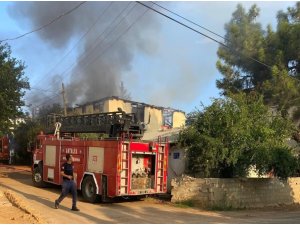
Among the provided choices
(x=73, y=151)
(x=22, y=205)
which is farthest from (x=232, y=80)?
(x=22, y=205)

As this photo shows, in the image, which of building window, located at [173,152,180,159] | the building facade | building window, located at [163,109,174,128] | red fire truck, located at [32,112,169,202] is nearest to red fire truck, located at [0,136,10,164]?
the building facade

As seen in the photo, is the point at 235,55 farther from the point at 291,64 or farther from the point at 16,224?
the point at 16,224

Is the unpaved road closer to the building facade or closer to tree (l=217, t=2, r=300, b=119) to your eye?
tree (l=217, t=2, r=300, b=119)

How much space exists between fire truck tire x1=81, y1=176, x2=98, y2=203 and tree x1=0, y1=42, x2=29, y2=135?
8129 mm

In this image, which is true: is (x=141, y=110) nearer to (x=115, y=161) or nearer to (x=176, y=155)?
(x=176, y=155)

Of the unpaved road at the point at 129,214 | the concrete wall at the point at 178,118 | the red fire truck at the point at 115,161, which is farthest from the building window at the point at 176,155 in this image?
the concrete wall at the point at 178,118

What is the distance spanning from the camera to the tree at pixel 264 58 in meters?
22.7

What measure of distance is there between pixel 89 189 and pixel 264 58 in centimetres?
1283

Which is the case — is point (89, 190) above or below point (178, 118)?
below

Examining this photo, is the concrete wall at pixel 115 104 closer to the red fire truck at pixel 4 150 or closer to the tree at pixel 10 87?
the red fire truck at pixel 4 150

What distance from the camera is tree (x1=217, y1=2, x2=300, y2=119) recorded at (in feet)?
74.5

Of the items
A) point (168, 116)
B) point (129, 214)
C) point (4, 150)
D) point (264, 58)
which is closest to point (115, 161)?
point (129, 214)

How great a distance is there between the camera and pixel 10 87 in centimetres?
2281

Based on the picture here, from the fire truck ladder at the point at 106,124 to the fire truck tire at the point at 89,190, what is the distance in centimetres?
206
